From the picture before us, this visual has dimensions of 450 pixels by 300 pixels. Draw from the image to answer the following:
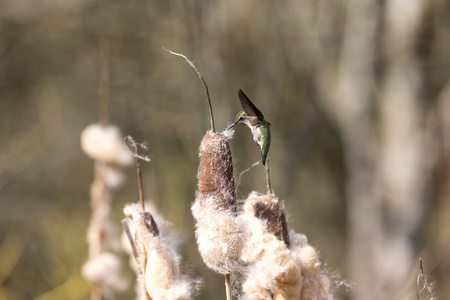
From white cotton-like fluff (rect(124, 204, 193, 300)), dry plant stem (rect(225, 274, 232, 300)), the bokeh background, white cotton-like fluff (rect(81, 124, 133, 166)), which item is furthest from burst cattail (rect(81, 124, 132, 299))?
the bokeh background

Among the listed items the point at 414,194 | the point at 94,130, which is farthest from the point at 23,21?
the point at 94,130

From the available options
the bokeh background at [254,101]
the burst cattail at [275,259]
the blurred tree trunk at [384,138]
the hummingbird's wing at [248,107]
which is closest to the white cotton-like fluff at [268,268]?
the burst cattail at [275,259]

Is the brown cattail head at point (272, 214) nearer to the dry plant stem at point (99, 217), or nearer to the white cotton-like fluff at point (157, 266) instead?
the white cotton-like fluff at point (157, 266)

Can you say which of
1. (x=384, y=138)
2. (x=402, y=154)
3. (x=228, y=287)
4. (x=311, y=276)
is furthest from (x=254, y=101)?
(x=228, y=287)

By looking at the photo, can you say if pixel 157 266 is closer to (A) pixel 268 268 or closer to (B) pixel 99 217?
(A) pixel 268 268

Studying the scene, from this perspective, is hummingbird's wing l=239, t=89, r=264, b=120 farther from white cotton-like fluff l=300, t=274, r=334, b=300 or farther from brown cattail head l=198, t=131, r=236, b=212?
white cotton-like fluff l=300, t=274, r=334, b=300

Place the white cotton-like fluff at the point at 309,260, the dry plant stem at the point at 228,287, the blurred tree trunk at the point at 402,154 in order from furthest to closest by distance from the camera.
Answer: the blurred tree trunk at the point at 402,154
the white cotton-like fluff at the point at 309,260
the dry plant stem at the point at 228,287
